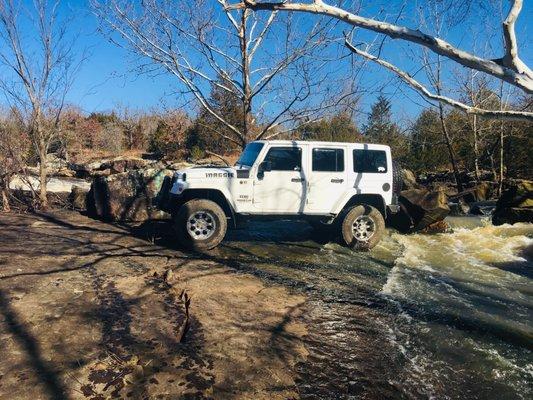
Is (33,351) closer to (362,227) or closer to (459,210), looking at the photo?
(362,227)

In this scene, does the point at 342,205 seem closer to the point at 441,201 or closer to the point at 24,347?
the point at 441,201

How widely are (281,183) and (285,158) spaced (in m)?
0.46

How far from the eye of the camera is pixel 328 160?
7527 millimetres

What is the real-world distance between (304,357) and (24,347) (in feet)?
7.46

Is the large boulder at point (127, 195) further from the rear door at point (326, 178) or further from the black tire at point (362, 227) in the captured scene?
the black tire at point (362, 227)

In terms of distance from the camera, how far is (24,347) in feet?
10.3

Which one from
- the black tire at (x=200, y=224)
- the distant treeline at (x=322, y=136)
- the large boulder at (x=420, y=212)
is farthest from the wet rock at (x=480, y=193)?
the black tire at (x=200, y=224)

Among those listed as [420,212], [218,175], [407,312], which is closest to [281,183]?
[218,175]

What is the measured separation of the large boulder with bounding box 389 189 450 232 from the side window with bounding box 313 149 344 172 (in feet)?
12.0

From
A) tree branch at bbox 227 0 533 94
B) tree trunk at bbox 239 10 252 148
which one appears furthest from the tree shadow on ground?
tree trunk at bbox 239 10 252 148

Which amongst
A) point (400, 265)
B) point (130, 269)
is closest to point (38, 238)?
point (130, 269)

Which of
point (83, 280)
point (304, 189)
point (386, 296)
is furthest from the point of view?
point (304, 189)

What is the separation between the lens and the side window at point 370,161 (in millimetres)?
7672

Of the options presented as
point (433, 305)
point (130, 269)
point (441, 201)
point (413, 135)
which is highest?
point (413, 135)
